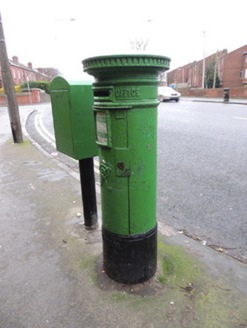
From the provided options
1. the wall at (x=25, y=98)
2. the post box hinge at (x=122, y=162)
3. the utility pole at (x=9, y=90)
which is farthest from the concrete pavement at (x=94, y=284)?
the wall at (x=25, y=98)

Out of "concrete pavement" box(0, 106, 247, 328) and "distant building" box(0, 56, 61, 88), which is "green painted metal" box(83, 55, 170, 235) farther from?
"distant building" box(0, 56, 61, 88)

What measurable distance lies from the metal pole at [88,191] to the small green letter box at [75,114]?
10.4 inches

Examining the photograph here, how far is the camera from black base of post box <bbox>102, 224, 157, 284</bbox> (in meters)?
2.01

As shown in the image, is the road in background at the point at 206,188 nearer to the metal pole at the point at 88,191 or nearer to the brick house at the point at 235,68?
the metal pole at the point at 88,191

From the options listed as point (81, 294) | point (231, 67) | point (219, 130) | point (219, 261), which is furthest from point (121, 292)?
point (231, 67)

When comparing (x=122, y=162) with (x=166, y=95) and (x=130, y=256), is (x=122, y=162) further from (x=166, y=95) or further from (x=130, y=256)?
(x=166, y=95)

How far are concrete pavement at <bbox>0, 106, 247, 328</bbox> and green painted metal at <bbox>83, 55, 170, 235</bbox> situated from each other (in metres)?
0.50

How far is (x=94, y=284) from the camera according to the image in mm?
2125

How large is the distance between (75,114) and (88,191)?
884 mm

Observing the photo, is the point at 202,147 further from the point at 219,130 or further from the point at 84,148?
the point at 84,148

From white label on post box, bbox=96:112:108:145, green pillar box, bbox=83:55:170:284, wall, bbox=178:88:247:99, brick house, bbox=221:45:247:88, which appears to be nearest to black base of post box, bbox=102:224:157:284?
green pillar box, bbox=83:55:170:284

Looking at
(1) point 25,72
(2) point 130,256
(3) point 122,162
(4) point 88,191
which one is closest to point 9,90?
(4) point 88,191

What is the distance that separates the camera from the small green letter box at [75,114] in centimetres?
223

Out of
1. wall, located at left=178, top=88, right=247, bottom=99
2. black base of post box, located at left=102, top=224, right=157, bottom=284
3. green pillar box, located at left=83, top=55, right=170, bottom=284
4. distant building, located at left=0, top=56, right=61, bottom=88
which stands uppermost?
distant building, located at left=0, top=56, right=61, bottom=88
